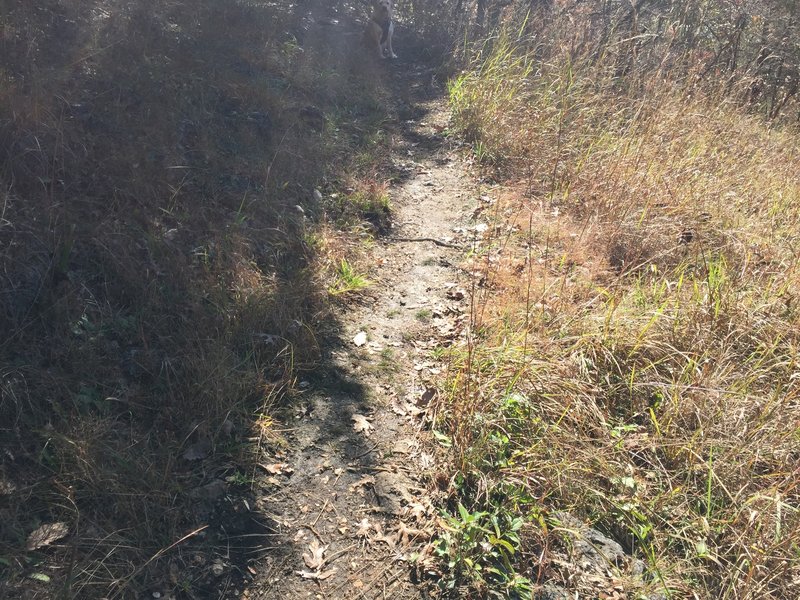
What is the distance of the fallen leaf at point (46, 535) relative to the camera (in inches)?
98.9

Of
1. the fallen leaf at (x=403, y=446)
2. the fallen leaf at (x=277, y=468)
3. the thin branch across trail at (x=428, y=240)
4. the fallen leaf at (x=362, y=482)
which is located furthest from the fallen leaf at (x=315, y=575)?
the thin branch across trail at (x=428, y=240)

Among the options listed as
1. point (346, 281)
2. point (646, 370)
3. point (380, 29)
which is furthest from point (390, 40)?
point (646, 370)

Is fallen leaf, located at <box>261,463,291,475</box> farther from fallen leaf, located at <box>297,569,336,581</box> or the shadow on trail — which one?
fallen leaf, located at <box>297,569,336,581</box>

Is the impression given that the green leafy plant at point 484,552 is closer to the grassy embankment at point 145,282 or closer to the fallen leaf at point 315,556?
the fallen leaf at point 315,556

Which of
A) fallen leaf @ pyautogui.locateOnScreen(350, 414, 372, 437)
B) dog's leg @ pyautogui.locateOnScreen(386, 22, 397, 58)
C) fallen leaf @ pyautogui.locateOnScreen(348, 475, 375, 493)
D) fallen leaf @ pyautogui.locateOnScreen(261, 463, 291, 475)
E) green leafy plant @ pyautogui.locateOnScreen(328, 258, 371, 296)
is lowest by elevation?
fallen leaf @ pyautogui.locateOnScreen(348, 475, 375, 493)

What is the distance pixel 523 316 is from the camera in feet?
13.4

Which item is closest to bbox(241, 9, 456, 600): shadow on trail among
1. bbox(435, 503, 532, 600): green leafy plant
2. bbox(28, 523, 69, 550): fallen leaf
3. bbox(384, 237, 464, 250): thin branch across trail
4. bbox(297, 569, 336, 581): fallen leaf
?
bbox(297, 569, 336, 581): fallen leaf

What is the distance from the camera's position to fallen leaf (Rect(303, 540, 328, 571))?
2.80m

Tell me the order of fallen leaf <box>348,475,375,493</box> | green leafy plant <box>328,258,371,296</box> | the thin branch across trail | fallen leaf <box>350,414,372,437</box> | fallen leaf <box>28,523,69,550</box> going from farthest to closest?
the thin branch across trail → green leafy plant <box>328,258,371,296</box> → fallen leaf <box>350,414,372,437</box> → fallen leaf <box>348,475,375,493</box> → fallen leaf <box>28,523,69,550</box>

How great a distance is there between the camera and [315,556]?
2846 mm

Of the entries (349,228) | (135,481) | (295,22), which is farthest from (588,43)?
(135,481)

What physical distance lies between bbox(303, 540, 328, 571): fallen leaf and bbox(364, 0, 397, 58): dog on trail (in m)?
9.26

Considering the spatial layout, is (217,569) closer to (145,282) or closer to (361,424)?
(361,424)

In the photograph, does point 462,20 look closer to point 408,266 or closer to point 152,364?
point 408,266
